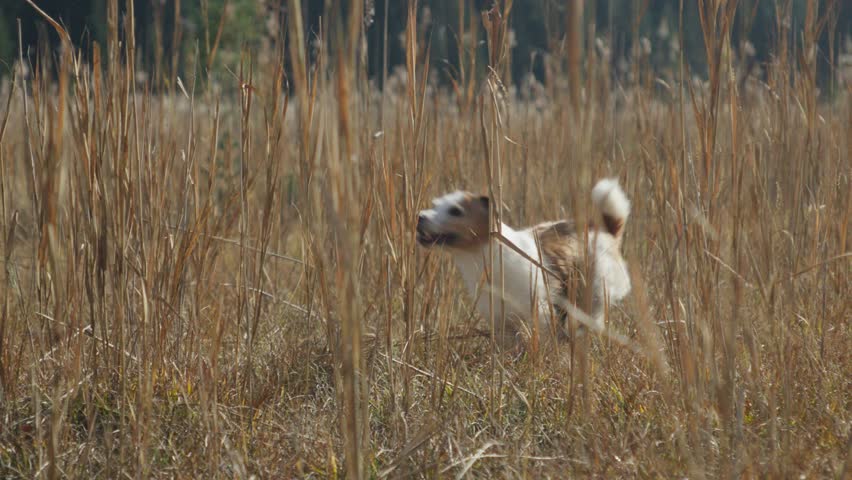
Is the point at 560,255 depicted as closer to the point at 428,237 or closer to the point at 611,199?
the point at 611,199

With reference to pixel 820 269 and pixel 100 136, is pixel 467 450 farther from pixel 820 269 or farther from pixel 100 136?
pixel 820 269

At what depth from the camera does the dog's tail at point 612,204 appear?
9.37 feet

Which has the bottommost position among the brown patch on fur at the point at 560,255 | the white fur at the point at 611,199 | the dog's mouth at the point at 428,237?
the brown patch on fur at the point at 560,255

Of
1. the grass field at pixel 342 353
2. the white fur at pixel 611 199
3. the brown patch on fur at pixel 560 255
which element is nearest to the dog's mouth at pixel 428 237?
the brown patch on fur at pixel 560 255

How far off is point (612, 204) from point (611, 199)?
0.13 feet

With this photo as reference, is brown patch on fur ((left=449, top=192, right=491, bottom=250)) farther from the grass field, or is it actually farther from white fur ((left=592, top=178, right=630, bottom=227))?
the grass field

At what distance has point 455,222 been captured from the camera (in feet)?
8.64

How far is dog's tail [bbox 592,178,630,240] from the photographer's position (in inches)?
112

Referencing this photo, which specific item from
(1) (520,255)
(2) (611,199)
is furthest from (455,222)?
(2) (611,199)

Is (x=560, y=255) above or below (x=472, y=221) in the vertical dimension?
below

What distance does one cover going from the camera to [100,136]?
64.9 inches

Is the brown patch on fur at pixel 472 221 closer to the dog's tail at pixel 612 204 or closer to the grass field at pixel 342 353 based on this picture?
the dog's tail at pixel 612 204

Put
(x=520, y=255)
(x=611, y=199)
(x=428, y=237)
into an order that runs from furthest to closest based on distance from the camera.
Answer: (x=611, y=199) → (x=520, y=255) → (x=428, y=237)

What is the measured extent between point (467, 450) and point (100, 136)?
991mm
